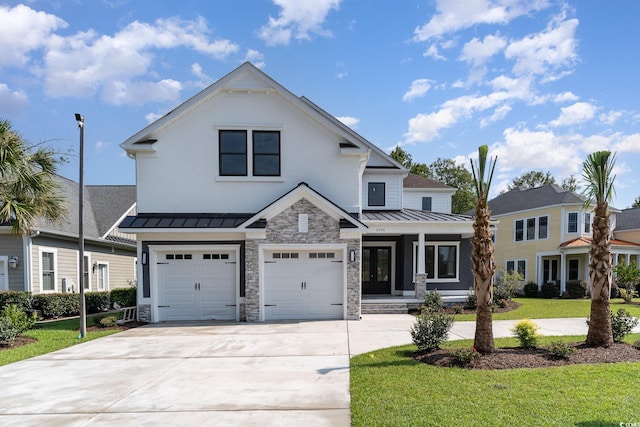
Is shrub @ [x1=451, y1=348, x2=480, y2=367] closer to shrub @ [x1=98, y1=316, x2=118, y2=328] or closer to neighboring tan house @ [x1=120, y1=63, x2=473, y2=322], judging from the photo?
neighboring tan house @ [x1=120, y1=63, x2=473, y2=322]

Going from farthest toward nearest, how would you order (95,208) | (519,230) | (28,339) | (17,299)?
(519,230) → (95,208) → (17,299) → (28,339)

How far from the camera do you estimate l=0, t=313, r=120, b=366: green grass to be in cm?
852

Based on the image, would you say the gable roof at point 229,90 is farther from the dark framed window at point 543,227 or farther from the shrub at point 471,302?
the dark framed window at point 543,227

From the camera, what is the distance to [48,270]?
15.1m

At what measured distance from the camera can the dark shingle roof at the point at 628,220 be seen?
1039 inches

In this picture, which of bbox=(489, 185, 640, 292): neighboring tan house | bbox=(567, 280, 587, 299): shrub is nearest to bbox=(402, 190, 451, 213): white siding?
bbox=(489, 185, 640, 292): neighboring tan house

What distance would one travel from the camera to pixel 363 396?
213 inches

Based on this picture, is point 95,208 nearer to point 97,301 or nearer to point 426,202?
point 97,301

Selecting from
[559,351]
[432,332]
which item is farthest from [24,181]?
[559,351]

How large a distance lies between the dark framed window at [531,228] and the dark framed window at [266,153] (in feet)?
66.5

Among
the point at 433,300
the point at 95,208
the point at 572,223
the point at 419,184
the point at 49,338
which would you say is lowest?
the point at 49,338

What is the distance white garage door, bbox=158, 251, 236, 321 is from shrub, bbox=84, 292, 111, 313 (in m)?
5.23

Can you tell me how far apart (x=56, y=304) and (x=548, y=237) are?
27039 millimetres

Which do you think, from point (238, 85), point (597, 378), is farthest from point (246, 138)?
point (597, 378)
